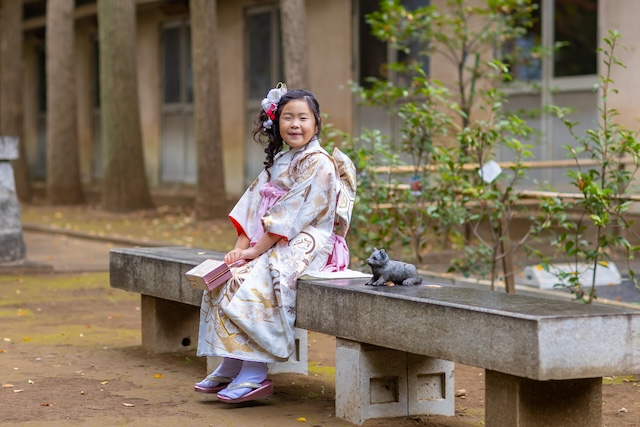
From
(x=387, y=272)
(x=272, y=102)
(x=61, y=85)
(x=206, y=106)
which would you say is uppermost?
(x=61, y=85)

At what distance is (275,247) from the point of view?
19.4 ft

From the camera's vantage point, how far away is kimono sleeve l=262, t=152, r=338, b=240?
19.3 feet

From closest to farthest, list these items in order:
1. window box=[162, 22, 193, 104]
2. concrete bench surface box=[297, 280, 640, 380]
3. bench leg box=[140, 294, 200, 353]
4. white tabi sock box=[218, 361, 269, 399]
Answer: concrete bench surface box=[297, 280, 640, 380] < white tabi sock box=[218, 361, 269, 399] < bench leg box=[140, 294, 200, 353] < window box=[162, 22, 193, 104]

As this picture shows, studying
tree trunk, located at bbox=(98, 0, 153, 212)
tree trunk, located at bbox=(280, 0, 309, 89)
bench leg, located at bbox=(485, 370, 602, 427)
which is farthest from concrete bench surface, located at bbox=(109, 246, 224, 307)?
tree trunk, located at bbox=(98, 0, 153, 212)

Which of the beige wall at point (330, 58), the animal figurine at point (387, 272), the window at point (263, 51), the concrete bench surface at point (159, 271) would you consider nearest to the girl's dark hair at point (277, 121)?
the concrete bench surface at point (159, 271)

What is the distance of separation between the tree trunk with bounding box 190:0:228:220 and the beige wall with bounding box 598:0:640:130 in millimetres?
5853

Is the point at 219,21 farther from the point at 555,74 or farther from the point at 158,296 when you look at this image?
the point at 158,296

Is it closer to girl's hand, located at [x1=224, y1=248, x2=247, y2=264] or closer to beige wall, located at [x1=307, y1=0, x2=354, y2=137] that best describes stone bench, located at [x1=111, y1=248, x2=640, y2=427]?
girl's hand, located at [x1=224, y1=248, x2=247, y2=264]

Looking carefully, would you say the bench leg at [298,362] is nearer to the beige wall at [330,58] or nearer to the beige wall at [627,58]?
the beige wall at [627,58]

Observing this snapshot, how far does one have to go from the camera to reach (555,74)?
49.7ft

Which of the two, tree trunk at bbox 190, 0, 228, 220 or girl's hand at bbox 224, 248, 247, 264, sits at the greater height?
tree trunk at bbox 190, 0, 228, 220

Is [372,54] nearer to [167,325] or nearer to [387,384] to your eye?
[167,325]

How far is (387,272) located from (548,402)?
103cm

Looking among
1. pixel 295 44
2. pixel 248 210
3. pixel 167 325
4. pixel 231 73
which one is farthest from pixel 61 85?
pixel 248 210
